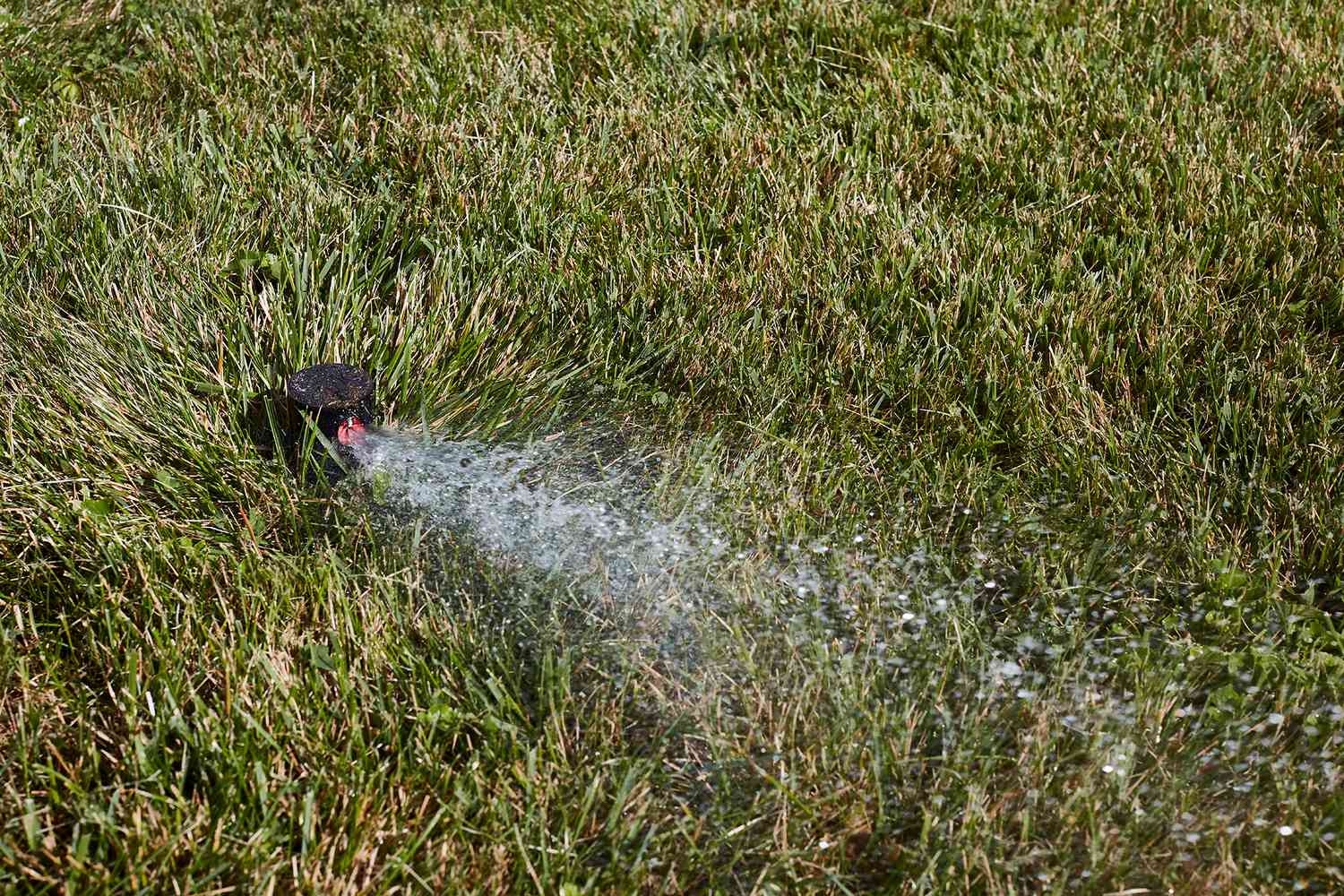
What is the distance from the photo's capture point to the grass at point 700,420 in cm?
208

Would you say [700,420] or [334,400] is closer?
[334,400]

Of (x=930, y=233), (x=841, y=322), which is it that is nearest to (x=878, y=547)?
(x=841, y=322)

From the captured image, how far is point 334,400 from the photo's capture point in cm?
265

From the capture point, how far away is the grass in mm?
2082

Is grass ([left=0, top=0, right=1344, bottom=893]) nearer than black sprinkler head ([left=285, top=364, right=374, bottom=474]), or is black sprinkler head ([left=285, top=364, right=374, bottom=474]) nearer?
grass ([left=0, top=0, right=1344, bottom=893])

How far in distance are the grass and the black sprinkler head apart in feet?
0.41

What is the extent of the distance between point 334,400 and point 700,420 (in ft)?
2.73

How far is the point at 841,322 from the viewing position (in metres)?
3.14

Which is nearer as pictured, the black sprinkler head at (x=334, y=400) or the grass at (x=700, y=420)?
the grass at (x=700, y=420)

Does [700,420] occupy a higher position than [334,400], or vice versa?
[334,400]

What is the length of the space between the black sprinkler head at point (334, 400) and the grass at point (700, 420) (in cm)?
13

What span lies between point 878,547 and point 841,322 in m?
0.74

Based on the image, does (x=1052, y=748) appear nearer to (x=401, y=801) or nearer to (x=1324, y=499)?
(x=1324, y=499)

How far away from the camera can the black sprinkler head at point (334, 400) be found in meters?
2.65
